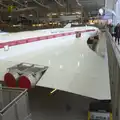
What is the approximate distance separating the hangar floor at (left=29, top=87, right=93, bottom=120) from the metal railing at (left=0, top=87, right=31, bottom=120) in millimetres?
1624

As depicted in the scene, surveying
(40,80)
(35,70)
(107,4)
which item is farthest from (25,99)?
(107,4)

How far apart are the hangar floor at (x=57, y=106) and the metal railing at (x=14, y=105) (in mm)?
1624

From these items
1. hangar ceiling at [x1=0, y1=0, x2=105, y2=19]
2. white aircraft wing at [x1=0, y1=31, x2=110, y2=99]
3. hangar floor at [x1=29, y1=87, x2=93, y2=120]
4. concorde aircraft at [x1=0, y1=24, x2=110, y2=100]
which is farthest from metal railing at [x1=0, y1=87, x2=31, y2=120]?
hangar ceiling at [x1=0, y1=0, x2=105, y2=19]

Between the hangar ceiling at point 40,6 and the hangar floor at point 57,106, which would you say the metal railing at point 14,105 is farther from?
the hangar ceiling at point 40,6

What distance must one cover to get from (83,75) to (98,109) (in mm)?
903

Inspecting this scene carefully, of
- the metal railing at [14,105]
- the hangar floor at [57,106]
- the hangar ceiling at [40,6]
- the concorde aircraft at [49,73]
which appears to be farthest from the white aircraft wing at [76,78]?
the hangar ceiling at [40,6]

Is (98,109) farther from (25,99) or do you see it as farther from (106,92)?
(25,99)

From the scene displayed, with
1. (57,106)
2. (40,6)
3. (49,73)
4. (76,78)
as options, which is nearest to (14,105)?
(49,73)

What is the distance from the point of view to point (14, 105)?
9.62 feet

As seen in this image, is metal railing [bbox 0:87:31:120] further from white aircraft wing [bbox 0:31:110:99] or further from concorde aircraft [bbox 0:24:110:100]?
white aircraft wing [bbox 0:31:110:99]

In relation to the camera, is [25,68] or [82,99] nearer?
[25,68]

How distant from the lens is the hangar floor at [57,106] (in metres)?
4.99

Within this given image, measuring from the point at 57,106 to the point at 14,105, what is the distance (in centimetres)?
278

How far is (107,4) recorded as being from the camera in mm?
33438
